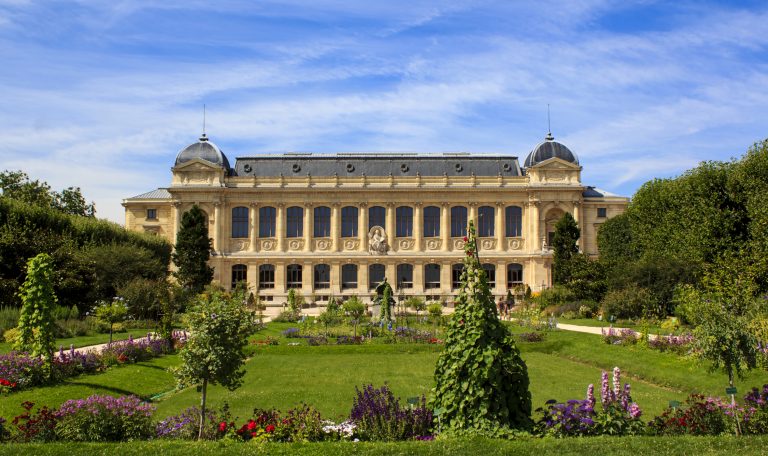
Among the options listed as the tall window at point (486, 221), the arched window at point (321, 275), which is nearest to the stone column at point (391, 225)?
the arched window at point (321, 275)

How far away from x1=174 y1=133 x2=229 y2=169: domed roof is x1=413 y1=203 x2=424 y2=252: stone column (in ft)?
61.0

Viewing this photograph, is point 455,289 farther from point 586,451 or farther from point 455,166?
point 586,451

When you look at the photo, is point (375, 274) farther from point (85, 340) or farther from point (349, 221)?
point (85, 340)

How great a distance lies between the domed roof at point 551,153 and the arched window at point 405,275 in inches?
586

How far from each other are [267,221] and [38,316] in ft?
147

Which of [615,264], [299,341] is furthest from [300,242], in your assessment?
[299,341]

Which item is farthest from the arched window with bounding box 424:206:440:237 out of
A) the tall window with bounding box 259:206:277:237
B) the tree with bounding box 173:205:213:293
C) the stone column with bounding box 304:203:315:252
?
the tree with bounding box 173:205:213:293

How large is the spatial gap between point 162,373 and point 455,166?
46227mm

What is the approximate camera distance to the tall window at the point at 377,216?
207ft

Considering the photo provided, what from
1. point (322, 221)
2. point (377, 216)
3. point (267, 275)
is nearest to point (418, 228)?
point (377, 216)

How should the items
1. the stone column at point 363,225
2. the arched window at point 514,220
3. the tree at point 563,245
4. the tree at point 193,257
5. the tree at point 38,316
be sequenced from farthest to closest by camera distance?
the arched window at point 514,220, the stone column at point 363,225, the tree at point 193,257, the tree at point 563,245, the tree at point 38,316

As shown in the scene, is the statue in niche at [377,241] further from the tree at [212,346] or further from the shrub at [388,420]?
the shrub at [388,420]

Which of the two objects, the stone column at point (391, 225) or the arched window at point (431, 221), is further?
the arched window at point (431, 221)

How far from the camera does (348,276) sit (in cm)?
6250
